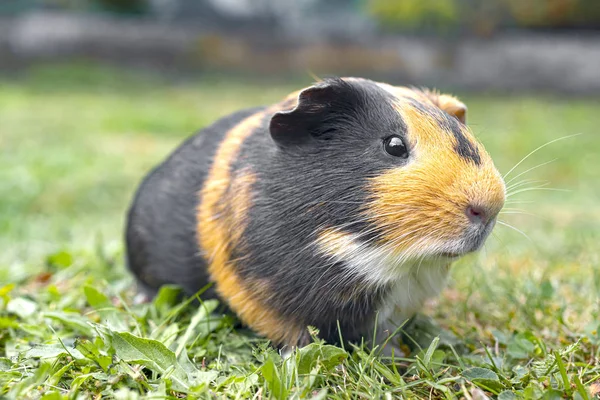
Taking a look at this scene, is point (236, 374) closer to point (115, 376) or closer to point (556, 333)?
point (115, 376)

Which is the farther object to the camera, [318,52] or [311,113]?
[318,52]

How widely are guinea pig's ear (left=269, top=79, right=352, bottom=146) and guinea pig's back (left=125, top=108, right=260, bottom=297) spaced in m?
0.66

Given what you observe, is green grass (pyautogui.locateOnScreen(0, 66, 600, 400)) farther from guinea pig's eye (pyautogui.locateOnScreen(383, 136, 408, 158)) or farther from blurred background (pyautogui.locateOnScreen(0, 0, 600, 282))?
blurred background (pyautogui.locateOnScreen(0, 0, 600, 282))

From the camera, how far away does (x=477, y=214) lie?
8.01ft

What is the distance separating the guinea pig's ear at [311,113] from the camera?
2.66 m

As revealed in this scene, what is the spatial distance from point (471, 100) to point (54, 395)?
14.3m

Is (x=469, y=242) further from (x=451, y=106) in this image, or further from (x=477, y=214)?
(x=451, y=106)

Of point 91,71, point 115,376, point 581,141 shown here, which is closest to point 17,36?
point 91,71

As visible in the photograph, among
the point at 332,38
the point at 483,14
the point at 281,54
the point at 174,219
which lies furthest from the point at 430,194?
the point at 483,14

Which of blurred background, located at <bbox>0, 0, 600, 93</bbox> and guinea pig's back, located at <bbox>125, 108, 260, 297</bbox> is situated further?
blurred background, located at <bbox>0, 0, 600, 93</bbox>

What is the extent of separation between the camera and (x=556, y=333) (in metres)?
3.19

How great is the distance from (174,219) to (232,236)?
573 mm

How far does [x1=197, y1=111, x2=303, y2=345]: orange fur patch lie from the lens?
2.82m

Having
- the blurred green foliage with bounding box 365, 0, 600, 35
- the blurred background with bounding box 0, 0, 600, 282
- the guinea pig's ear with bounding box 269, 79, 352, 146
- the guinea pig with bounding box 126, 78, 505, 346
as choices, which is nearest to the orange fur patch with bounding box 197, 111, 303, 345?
the guinea pig with bounding box 126, 78, 505, 346
